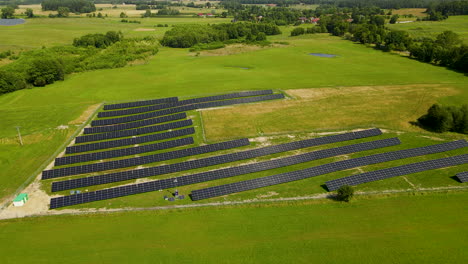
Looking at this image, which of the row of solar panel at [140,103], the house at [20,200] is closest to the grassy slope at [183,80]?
the house at [20,200]

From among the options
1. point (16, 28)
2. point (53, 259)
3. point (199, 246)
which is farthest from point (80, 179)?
point (16, 28)

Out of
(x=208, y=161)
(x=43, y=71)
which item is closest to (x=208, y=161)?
(x=208, y=161)

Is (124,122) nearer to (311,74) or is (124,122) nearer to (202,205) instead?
(202,205)

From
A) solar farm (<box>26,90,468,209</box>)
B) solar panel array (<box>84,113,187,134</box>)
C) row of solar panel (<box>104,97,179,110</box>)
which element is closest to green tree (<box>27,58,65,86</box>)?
row of solar panel (<box>104,97,179,110</box>)

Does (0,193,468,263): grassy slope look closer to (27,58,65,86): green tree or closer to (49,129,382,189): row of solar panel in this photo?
(49,129,382,189): row of solar panel

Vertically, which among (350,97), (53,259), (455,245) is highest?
(350,97)

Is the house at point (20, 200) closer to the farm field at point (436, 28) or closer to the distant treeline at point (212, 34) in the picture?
the distant treeline at point (212, 34)

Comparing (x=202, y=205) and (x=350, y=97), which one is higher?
(x=350, y=97)
